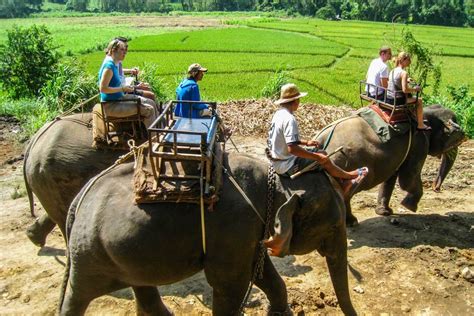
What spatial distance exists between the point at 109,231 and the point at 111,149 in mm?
2180

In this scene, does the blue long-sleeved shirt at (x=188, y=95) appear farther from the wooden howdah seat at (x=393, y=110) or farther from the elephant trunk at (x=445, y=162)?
the elephant trunk at (x=445, y=162)

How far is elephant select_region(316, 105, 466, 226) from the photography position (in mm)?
7230

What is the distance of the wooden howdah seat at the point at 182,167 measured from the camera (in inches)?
159

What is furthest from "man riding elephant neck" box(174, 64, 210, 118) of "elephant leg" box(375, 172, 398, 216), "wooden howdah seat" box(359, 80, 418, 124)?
"elephant leg" box(375, 172, 398, 216)

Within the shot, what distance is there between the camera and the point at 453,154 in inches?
Answer: 328

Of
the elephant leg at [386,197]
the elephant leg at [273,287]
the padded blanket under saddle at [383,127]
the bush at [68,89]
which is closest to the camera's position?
the elephant leg at [273,287]

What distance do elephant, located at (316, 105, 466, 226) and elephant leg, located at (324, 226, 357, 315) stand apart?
2340 millimetres

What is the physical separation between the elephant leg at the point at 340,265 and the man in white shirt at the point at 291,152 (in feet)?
1.58

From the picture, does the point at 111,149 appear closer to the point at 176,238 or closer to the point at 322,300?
the point at 176,238

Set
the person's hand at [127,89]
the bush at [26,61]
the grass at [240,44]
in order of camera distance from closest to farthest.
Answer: the person's hand at [127,89] < the bush at [26,61] < the grass at [240,44]

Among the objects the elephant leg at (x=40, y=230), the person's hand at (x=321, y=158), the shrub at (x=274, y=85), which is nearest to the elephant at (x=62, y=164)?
the elephant leg at (x=40, y=230)

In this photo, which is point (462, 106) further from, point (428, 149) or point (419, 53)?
point (428, 149)

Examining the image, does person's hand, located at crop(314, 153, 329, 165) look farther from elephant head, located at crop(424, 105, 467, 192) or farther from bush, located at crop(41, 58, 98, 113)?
bush, located at crop(41, 58, 98, 113)

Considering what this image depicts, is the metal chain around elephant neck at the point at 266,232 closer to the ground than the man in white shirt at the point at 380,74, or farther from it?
closer to the ground
